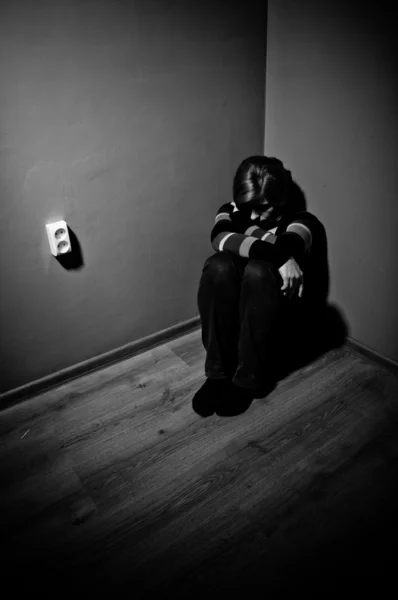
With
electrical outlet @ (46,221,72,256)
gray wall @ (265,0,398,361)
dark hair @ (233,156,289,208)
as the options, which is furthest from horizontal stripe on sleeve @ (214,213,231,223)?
electrical outlet @ (46,221,72,256)

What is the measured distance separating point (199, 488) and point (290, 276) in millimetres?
798

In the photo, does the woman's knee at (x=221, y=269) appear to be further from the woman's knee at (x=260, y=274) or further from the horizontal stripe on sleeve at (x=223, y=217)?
the horizontal stripe on sleeve at (x=223, y=217)

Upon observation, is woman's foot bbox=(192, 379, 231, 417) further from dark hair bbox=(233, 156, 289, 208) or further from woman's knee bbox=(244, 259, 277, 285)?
dark hair bbox=(233, 156, 289, 208)

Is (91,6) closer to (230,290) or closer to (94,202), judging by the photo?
(94,202)

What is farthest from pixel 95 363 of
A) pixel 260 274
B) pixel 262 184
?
pixel 262 184

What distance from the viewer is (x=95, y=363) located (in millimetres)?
1846

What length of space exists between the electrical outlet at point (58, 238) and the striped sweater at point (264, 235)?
59 cm

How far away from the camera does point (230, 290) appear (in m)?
1.46

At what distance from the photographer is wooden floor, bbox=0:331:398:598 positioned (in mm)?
1059

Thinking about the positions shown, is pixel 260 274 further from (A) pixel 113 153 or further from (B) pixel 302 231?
(A) pixel 113 153

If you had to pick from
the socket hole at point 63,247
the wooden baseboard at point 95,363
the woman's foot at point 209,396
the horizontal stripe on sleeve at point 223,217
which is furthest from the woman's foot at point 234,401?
the socket hole at point 63,247

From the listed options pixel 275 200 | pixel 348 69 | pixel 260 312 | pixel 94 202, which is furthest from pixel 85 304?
pixel 348 69

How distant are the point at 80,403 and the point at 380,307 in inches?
53.4

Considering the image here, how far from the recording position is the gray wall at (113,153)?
134cm
